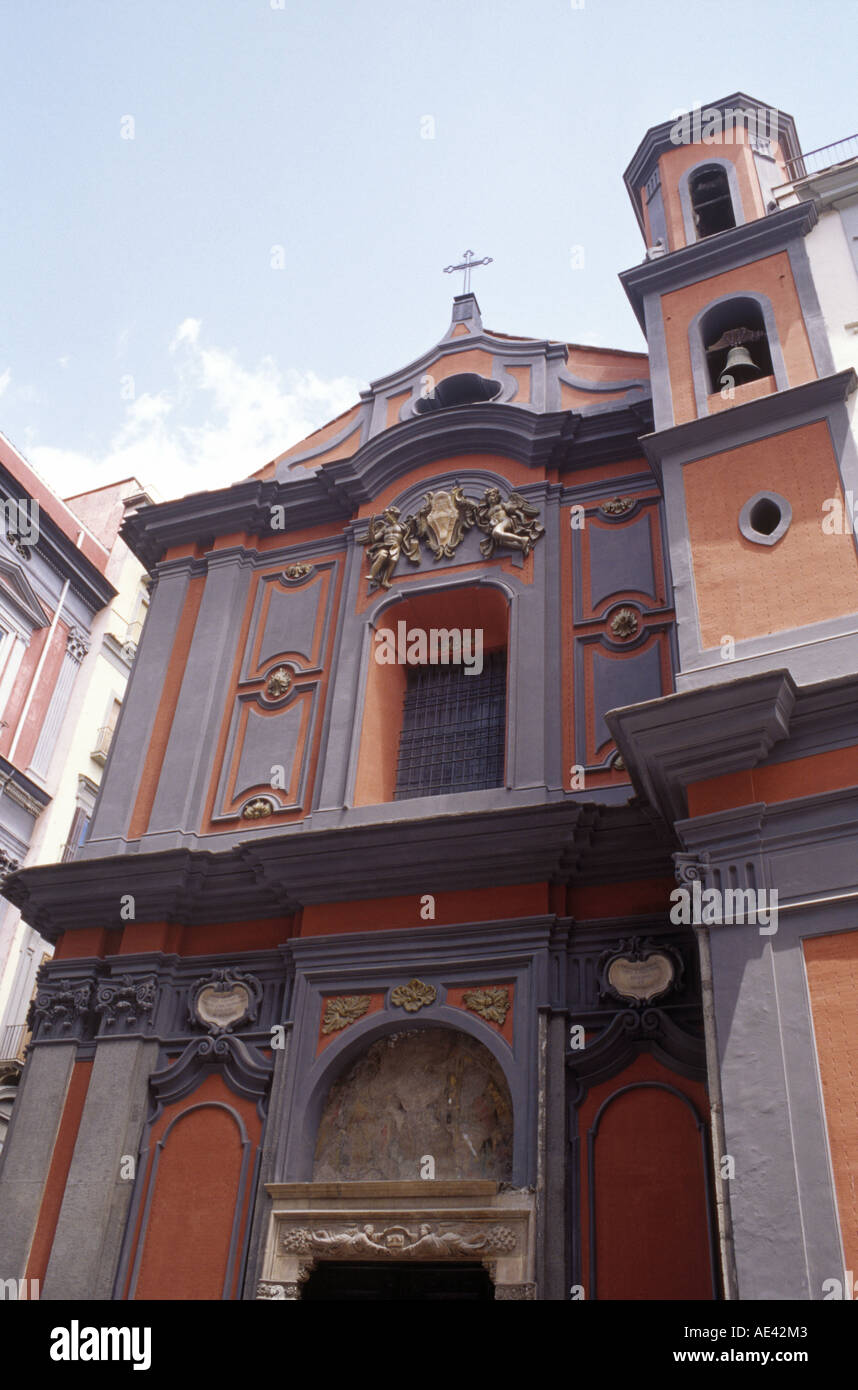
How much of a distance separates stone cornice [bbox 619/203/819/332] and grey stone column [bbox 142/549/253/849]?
540cm

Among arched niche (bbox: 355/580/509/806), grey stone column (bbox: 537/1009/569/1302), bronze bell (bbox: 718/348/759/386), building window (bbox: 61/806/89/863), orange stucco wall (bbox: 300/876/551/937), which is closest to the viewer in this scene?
grey stone column (bbox: 537/1009/569/1302)

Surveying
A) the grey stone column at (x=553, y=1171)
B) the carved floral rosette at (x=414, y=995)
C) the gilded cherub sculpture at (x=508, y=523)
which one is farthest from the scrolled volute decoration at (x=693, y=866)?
the gilded cherub sculpture at (x=508, y=523)

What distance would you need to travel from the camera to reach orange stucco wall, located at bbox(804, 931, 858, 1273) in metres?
6.56

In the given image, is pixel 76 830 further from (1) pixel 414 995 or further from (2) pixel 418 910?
(1) pixel 414 995

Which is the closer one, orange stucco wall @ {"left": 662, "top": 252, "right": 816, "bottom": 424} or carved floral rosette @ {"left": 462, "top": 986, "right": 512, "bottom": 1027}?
carved floral rosette @ {"left": 462, "top": 986, "right": 512, "bottom": 1027}

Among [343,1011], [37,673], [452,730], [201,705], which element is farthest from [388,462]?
[37,673]

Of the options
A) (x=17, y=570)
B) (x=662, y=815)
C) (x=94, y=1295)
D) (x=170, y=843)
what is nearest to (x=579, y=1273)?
(x=662, y=815)

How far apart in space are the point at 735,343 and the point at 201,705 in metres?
6.48

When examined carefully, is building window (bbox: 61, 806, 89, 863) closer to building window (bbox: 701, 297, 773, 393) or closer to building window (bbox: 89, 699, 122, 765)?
building window (bbox: 89, 699, 122, 765)

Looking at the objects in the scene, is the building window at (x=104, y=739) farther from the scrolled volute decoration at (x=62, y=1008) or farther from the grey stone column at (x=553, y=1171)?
the grey stone column at (x=553, y=1171)

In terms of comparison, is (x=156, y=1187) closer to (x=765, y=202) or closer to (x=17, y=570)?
(x=765, y=202)

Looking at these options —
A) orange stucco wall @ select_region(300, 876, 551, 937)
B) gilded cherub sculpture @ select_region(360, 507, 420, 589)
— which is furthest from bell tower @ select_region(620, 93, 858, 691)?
gilded cherub sculpture @ select_region(360, 507, 420, 589)

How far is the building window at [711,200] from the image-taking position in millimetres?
13062

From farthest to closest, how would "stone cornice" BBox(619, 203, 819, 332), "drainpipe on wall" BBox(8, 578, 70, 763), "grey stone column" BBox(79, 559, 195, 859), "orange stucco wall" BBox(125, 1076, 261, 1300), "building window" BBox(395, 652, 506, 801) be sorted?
"drainpipe on wall" BBox(8, 578, 70, 763), "grey stone column" BBox(79, 559, 195, 859), "building window" BBox(395, 652, 506, 801), "stone cornice" BBox(619, 203, 819, 332), "orange stucco wall" BBox(125, 1076, 261, 1300)
